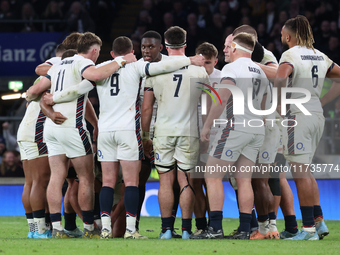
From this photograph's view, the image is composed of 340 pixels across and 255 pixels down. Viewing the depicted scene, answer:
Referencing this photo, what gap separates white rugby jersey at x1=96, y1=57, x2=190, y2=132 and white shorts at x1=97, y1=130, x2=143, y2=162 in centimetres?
6

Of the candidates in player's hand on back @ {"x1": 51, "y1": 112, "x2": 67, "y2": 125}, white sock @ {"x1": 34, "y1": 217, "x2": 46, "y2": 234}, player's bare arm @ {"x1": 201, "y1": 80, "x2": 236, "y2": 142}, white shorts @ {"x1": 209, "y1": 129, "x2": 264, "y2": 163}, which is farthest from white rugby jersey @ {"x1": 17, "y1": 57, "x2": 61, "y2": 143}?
white shorts @ {"x1": 209, "y1": 129, "x2": 264, "y2": 163}

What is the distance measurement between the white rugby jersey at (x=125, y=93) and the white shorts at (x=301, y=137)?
1.35 meters

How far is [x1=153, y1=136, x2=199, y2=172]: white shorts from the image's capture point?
5504mm

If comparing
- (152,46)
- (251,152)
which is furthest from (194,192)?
(152,46)

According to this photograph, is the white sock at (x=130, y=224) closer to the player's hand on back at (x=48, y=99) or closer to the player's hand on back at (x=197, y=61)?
the player's hand on back at (x=48, y=99)

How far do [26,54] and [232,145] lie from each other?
28.8ft

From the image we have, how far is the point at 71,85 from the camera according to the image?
5.54m

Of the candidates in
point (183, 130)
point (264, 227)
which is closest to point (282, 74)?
point (183, 130)

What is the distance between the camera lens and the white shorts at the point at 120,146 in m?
5.36

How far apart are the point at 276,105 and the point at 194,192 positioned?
1.33 meters

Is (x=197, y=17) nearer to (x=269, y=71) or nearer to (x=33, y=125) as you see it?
(x=269, y=71)

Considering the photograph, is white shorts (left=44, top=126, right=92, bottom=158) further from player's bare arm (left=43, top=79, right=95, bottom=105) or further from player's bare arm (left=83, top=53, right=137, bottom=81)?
player's bare arm (left=83, top=53, right=137, bottom=81)

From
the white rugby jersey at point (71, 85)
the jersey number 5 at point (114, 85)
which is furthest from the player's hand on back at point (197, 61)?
the white rugby jersey at point (71, 85)

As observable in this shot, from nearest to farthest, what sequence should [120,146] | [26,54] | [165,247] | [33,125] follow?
1. [165,247]
2. [120,146]
3. [33,125]
4. [26,54]
